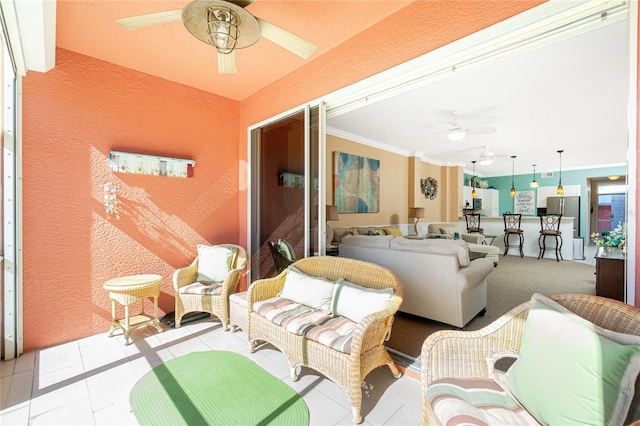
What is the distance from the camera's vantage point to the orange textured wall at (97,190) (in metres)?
2.65

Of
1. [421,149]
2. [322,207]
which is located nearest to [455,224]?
[421,149]

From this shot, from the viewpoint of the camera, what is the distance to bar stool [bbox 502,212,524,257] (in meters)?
7.68

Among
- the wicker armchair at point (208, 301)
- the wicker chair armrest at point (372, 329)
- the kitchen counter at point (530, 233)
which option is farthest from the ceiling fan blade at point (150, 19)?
the kitchen counter at point (530, 233)

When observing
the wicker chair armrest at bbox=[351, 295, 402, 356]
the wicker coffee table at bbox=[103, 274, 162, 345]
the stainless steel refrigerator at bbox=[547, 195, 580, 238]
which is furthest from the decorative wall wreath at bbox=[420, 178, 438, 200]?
the wicker coffee table at bbox=[103, 274, 162, 345]

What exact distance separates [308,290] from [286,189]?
4.65 ft

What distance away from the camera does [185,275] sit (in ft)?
10.7

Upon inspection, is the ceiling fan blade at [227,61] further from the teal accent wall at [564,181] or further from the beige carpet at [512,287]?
the teal accent wall at [564,181]

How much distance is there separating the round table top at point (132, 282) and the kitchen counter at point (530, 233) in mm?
8668

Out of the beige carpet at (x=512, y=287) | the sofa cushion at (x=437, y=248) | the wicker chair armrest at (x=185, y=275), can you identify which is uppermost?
the sofa cushion at (x=437, y=248)

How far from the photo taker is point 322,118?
9.40 feet

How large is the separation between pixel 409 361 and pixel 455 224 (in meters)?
6.96

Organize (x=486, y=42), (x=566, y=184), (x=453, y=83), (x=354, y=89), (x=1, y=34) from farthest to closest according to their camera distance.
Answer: (x=566, y=184), (x=453, y=83), (x=354, y=89), (x=1, y=34), (x=486, y=42)

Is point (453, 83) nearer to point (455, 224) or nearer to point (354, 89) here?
point (354, 89)

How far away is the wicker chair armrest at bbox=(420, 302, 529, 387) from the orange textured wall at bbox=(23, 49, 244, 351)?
10.0ft
